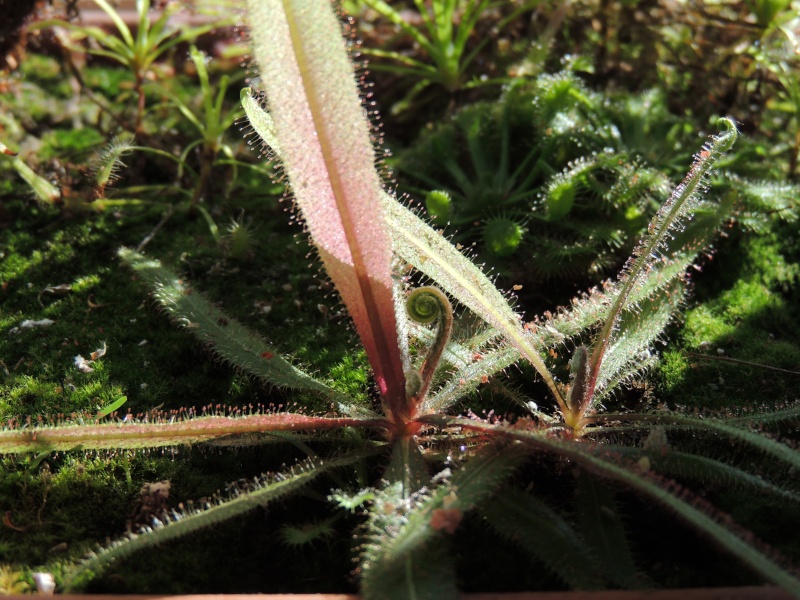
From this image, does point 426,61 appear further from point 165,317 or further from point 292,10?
point 292,10

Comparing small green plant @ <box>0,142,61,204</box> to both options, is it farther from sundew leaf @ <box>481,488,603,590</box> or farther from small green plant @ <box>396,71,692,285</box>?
sundew leaf @ <box>481,488,603,590</box>

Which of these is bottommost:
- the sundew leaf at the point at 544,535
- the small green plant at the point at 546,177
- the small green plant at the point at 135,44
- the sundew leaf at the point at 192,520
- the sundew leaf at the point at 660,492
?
the sundew leaf at the point at 192,520

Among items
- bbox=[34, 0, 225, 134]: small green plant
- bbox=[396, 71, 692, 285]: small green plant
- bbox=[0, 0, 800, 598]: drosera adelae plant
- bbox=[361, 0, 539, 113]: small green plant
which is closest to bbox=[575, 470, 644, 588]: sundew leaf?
bbox=[0, 0, 800, 598]: drosera adelae plant

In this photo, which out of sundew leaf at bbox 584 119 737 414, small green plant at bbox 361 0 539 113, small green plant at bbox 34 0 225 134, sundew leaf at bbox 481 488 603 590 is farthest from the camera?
small green plant at bbox 361 0 539 113

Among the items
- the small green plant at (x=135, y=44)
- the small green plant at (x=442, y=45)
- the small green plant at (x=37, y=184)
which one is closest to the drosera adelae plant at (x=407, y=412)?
the small green plant at (x=37, y=184)

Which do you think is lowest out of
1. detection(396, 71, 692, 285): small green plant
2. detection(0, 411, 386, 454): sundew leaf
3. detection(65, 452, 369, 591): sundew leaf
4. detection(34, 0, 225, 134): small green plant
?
detection(65, 452, 369, 591): sundew leaf

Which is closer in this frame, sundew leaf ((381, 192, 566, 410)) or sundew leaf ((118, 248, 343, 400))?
sundew leaf ((381, 192, 566, 410))

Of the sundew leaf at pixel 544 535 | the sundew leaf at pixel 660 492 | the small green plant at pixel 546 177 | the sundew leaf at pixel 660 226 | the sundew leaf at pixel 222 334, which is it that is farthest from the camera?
the small green plant at pixel 546 177

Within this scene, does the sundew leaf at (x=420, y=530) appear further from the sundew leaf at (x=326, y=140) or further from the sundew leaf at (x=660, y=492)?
the sundew leaf at (x=326, y=140)
